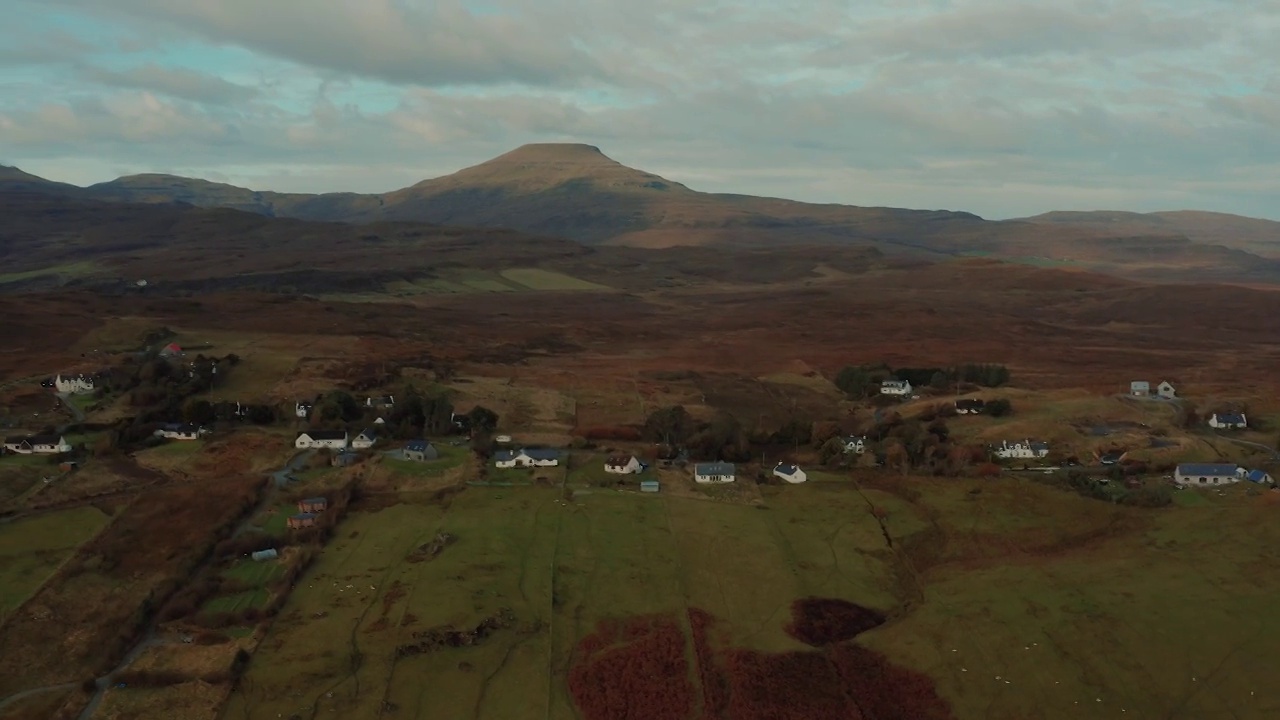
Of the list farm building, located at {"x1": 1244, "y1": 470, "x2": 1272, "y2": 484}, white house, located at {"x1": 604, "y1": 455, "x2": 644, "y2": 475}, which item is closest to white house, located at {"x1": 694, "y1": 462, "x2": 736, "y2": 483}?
white house, located at {"x1": 604, "y1": 455, "x2": 644, "y2": 475}

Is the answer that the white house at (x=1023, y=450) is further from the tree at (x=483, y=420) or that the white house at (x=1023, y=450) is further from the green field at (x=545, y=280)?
the green field at (x=545, y=280)

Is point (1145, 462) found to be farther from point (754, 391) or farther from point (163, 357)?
point (163, 357)

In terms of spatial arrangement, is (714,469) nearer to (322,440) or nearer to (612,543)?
(612,543)

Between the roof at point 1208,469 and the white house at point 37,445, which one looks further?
the white house at point 37,445

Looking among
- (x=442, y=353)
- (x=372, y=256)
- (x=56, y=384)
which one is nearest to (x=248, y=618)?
(x=56, y=384)

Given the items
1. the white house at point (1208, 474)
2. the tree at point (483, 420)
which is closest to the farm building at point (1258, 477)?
the white house at point (1208, 474)
